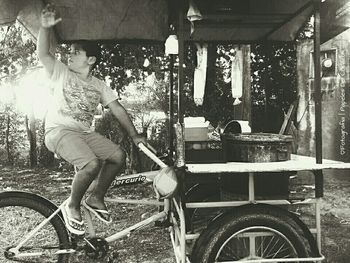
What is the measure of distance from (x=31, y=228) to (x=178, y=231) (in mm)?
1376

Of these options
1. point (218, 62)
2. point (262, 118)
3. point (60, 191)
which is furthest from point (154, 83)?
point (60, 191)

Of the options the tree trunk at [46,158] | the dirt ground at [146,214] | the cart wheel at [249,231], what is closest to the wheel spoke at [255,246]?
the cart wheel at [249,231]

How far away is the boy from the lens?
10.3 feet

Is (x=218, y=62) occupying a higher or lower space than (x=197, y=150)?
higher

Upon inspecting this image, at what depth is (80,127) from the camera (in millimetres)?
3383

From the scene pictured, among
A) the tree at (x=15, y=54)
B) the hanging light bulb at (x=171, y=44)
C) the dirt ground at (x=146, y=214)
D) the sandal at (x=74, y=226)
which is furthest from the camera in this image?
the tree at (x=15, y=54)

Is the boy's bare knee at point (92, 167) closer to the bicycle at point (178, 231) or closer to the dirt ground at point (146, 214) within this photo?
the bicycle at point (178, 231)

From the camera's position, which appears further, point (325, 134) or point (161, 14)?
point (325, 134)

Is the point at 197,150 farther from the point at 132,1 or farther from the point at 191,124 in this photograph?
the point at 132,1

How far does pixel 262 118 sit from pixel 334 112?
5.97 feet

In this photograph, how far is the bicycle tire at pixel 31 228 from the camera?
333cm

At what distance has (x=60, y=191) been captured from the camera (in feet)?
27.8

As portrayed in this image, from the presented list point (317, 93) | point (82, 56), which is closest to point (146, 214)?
point (82, 56)

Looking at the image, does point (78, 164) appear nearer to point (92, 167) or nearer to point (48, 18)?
point (92, 167)
